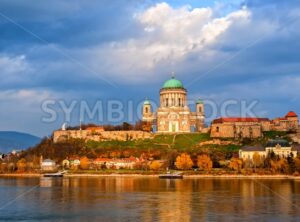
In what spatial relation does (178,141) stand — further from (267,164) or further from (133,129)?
(267,164)

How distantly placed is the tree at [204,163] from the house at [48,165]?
19983 mm

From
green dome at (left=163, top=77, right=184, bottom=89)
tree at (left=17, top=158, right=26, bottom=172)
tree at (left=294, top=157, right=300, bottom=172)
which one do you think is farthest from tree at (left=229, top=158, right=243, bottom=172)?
green dome at (left=163, top=77, right=184, bottom=89)

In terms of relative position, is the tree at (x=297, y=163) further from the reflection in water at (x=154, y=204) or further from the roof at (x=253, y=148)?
the reflection in water at (x=154, y=204)

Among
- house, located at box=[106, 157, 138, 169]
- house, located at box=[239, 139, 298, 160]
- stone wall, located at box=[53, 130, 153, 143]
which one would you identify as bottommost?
house, located at box=[106, 157, 138, 169]

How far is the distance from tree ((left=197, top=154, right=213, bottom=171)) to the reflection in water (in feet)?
70.2

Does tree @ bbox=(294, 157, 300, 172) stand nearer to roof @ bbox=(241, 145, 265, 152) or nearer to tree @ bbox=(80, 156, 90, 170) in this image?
roof @ bbox=(241, 145, 265, 152)

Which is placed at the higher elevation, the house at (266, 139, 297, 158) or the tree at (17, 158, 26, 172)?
the house at (266, 139, 297, 158)

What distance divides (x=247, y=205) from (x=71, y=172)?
39.3m

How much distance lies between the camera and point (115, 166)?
68.3 m

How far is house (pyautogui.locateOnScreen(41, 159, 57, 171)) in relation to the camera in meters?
70.9

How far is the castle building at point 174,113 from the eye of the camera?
84188 mm

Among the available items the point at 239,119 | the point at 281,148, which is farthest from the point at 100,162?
the point at 239,119

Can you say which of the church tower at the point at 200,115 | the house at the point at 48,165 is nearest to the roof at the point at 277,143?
the church tower at the point at 200,115

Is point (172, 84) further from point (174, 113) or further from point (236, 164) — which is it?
point (236, 164)
